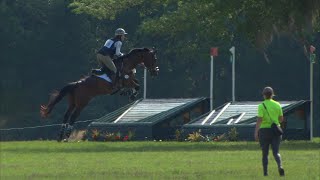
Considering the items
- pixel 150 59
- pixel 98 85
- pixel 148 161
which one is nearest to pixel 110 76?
pixel 98 85

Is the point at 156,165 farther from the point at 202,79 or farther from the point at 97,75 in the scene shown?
the point at 202,79

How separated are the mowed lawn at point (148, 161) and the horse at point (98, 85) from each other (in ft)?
5.82

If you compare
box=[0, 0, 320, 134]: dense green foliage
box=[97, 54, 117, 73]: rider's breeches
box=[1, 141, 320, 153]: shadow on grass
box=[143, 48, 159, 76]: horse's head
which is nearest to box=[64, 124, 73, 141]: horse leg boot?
box=[1, 141, 320, 153]: shadow on grass

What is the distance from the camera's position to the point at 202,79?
80.4 metres

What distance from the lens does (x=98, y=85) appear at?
34.7m

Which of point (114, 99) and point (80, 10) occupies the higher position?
point (80, 10)

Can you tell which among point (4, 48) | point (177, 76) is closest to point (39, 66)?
point (4, 48)

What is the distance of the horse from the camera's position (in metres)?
33.7

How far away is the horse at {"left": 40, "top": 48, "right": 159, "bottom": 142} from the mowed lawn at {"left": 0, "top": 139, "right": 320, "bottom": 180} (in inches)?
69.8

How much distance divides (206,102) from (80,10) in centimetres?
1983

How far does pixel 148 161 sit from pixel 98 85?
967 centimetres

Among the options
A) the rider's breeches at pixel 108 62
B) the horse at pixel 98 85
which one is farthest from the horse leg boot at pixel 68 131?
the rider's breeches at pixel 108 62

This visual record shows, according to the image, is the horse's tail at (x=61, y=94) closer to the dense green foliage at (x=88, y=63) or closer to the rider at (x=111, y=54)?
the rider at (x=111, y=54)

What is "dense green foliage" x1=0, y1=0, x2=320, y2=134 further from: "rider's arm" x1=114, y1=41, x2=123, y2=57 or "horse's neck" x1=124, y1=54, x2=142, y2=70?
"rider's arm" x1=114, y1=41, x2=123, y2=57
